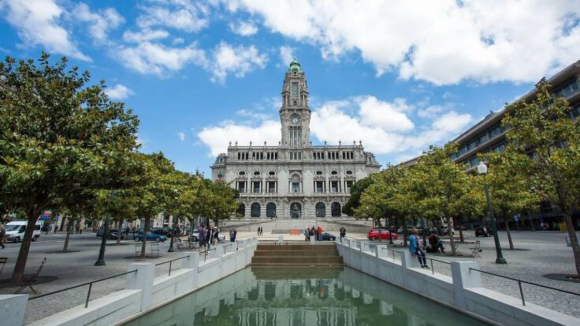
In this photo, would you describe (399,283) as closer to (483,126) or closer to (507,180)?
(507,180)

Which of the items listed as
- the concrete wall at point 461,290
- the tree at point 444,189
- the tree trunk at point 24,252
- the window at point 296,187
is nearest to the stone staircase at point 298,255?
the concrete wall at point 461,290

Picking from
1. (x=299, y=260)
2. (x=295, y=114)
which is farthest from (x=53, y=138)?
(x=295, y=114)

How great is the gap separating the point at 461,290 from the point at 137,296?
31.6 ft

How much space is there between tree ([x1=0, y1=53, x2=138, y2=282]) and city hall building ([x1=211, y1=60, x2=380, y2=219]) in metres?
59.1

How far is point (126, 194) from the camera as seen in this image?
46.1ft

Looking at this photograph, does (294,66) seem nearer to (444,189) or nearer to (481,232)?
(481,232)

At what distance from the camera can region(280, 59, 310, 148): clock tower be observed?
3196 inches

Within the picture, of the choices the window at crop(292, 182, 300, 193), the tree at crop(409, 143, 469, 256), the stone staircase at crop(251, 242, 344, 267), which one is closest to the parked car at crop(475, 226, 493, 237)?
the tree at crop(409, 143, 469, 256)

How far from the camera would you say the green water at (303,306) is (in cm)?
929

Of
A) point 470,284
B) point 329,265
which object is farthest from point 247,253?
point 470,284

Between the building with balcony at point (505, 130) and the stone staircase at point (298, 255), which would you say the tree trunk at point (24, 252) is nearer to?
the stone staircase at point (298, 255)

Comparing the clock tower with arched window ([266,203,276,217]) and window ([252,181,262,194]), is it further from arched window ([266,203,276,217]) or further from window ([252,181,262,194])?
arched window ([266,203,276,217])

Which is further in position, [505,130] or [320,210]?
[320,210]

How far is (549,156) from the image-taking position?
12250 mm
